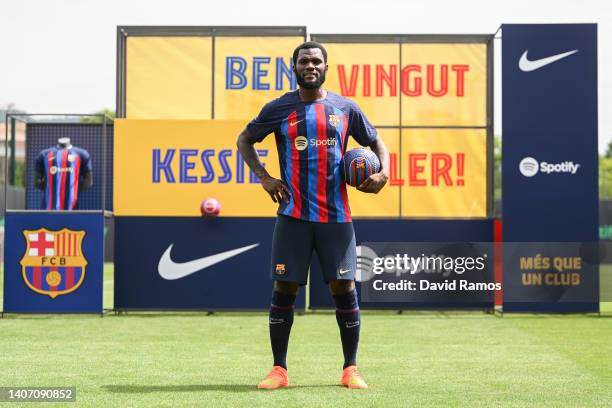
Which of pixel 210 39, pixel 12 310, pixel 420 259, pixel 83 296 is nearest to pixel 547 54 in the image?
pixel 420 259

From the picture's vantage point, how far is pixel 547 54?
40.2 ft

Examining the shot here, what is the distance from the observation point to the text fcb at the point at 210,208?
12188 mm

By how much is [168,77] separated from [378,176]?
7.19m

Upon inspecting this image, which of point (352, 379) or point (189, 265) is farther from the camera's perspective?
point (189, 265)

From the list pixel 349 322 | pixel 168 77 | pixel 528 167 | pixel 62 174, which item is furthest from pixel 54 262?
pixel 349 322

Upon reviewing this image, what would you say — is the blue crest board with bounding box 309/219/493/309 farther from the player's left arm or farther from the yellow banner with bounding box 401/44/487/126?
the player's left arm

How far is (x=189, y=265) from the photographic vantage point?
12.3 meters

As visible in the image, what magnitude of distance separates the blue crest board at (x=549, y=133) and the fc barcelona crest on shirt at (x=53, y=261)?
4.99m

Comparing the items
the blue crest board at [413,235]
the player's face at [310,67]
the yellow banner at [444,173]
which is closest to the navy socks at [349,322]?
the player's face at [310,67]

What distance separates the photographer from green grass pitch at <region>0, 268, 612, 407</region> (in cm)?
615

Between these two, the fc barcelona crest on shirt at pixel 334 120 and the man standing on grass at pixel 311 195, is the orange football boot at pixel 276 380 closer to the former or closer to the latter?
the man standing on grass at pixel 311 195

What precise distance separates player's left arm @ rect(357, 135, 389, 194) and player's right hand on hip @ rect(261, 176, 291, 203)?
46cm

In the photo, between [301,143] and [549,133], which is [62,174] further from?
[301,143]

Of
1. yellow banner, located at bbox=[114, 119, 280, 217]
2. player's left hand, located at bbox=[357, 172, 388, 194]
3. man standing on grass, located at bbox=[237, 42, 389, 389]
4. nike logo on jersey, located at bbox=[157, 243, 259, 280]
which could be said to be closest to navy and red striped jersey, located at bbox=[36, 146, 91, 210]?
yellow banner, located at bbox=[114, 119, 280, 217]
